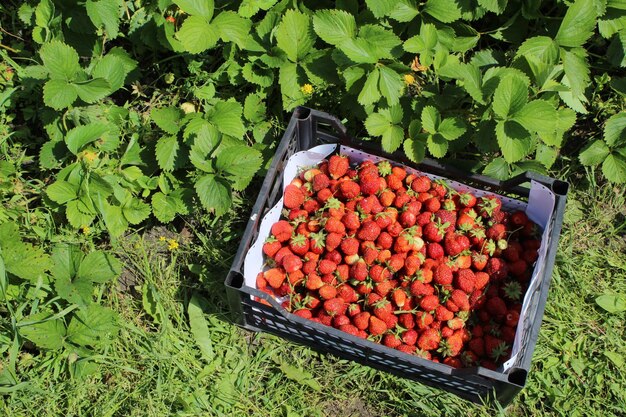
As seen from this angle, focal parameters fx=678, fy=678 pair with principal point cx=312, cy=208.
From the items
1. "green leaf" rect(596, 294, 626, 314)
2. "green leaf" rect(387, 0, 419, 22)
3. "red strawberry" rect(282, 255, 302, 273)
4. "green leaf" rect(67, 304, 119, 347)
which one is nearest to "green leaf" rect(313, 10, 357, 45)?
"green leaf" rect(387, 0, 419, 22)

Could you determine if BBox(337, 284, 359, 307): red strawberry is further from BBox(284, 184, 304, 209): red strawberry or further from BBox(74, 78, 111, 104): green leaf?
BBox(74, 78, 111, 104): green leaf

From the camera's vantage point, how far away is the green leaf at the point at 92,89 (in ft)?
7.97

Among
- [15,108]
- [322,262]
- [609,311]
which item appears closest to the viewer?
[322,262]

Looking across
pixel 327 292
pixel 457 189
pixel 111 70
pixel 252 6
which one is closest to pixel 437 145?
pixel 457 189

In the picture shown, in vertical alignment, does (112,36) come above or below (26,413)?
above

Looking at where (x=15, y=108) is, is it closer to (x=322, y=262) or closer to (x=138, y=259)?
(x=138, y=259)

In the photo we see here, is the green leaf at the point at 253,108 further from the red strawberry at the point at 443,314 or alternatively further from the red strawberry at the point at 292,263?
the red strawberry at the point at 443,314

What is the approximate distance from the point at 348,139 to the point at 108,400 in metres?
1.26

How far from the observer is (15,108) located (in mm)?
2840

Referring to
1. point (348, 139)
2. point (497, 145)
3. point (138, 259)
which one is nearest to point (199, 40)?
point (348, 139)

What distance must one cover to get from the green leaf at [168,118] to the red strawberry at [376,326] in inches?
39.8

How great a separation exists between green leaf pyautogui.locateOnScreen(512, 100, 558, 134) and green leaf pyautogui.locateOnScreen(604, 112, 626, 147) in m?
0.50

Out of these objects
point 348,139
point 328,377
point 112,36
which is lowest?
point 328,377

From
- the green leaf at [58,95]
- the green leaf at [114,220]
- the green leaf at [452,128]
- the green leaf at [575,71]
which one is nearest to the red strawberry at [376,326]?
the green leaf at [452,128]
